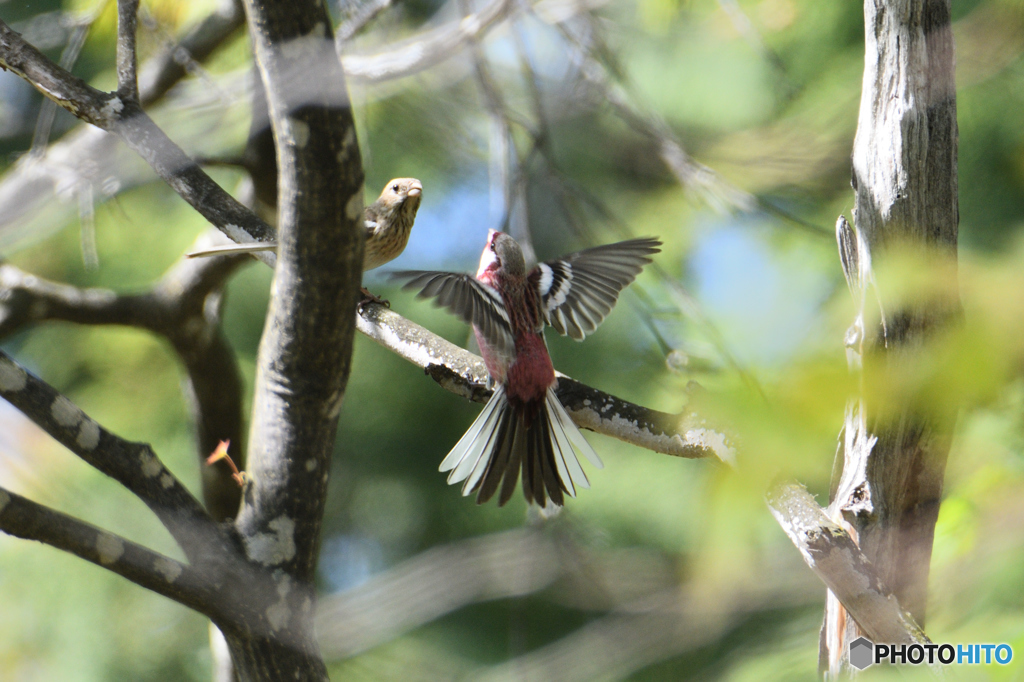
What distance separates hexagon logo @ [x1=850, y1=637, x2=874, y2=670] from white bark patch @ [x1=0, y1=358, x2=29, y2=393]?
122 cm

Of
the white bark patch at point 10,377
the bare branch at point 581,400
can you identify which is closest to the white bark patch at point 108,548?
the white bark patch at point 10,377

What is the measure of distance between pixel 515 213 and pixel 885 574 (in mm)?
1486

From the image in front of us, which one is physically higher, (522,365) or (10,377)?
(522,365)

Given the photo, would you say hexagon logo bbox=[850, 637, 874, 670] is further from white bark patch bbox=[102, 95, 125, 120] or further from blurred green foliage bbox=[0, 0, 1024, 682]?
white bark patch bbox=[102, 95, 125, 120]

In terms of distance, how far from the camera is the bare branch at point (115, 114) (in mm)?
1350

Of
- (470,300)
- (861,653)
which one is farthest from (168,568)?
(861,653)

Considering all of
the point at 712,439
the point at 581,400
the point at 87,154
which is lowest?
the point at 712,439

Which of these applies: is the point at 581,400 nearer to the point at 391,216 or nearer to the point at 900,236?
the point at 900,236

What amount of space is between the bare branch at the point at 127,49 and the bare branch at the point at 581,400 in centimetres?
65

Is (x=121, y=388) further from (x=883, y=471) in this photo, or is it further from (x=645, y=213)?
(x=883, y=471)

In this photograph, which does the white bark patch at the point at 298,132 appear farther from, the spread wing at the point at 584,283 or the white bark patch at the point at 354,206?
the spread wing at the point at 584,283

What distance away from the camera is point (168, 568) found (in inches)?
35.8

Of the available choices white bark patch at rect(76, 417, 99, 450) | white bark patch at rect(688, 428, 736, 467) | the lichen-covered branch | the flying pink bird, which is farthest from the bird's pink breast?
the lichen-covered branch

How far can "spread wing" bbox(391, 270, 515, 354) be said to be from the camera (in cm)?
121
